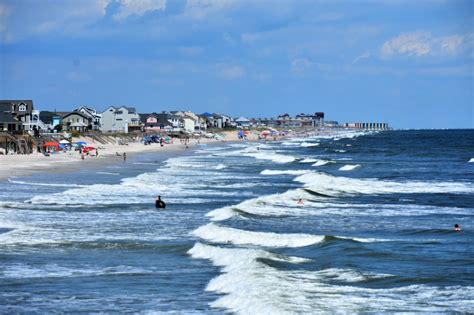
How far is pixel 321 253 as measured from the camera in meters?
29.1

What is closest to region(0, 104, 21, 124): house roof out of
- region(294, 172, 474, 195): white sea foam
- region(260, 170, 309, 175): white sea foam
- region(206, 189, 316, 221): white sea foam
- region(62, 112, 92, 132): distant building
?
region(260, 170, 309, 175): white sea foam

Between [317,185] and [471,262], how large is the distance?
30.9 metres

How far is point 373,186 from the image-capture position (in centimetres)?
5872

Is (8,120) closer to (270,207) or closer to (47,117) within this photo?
(47,117)

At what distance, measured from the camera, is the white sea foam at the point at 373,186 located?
180ft

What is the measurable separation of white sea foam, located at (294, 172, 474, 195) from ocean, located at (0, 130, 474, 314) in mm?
294

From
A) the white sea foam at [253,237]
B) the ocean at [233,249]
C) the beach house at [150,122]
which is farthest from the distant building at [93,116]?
the white sea foam at [253,237]

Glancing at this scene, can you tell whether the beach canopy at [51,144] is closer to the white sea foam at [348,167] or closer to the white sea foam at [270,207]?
the white sea foam at [348,167]

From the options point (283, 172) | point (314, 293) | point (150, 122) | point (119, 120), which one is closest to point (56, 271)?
point (314, 293)

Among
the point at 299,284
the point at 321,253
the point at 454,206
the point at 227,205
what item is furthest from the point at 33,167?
the point at 299,284

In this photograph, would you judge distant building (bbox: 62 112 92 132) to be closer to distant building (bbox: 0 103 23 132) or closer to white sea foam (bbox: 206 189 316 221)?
distant building (bbox: 0 103 23 132)

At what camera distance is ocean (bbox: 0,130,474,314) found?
22.0 meters

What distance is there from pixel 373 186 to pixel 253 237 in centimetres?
2745

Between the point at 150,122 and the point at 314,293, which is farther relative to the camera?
the point at 150,122
